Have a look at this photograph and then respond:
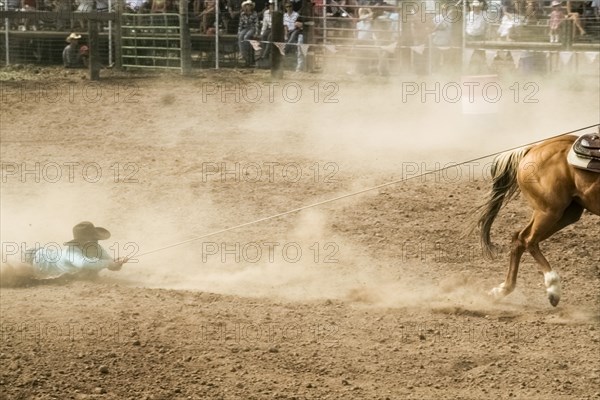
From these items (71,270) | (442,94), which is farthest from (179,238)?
(442,94)

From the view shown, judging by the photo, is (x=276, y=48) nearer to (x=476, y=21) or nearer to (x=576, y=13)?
(x=476, y=21)

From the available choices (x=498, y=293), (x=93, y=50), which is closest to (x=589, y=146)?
(x=498, y=293)

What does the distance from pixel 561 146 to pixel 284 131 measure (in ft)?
23.9

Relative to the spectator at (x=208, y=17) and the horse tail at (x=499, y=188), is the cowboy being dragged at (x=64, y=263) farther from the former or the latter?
the spectator at (x=208, y=17)

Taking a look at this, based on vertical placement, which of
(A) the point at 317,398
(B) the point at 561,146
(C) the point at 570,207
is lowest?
(A) the point at 317,398

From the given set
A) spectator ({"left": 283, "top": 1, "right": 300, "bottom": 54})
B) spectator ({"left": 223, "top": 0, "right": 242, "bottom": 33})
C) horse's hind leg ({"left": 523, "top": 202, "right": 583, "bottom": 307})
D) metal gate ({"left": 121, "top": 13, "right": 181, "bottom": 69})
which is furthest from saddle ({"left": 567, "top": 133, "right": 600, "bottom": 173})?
spectator ({"left": 223, "top": 0, "right": 242, "bottom": 33})

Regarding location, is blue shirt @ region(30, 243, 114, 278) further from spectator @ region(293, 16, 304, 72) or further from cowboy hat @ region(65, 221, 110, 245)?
spectator @ region(293, 16, 304, 72)

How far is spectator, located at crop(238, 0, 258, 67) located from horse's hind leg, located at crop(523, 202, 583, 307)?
12.4m

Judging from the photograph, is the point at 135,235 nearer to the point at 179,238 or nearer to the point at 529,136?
the point at 179,238

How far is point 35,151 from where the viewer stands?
590 inches

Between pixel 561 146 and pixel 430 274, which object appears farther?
pixel 430 274

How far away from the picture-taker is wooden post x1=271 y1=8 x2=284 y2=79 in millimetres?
19281

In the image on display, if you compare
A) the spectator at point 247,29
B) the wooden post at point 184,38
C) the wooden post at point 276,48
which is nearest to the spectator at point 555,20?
the wooden post at point 276,48

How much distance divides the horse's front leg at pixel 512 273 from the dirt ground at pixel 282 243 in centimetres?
15
